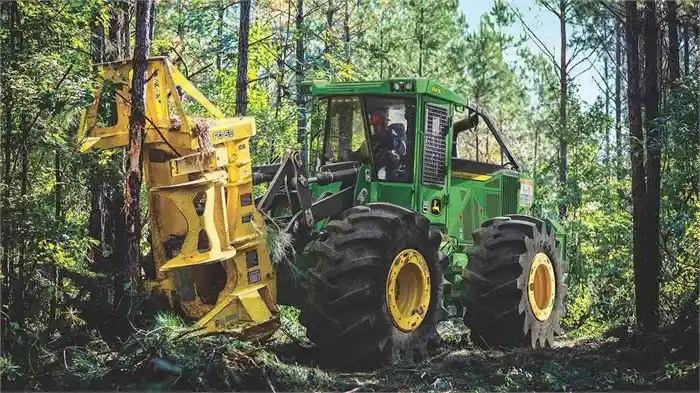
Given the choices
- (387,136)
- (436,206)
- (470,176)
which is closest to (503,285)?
(436,206)

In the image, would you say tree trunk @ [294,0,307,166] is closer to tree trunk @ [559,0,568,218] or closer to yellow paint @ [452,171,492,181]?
yellow paint @ [452,171,492,181]

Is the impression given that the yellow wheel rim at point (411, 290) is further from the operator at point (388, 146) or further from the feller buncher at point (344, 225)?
the operator at point (388, 146)

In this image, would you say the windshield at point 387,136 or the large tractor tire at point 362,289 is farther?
the windshield at point 387,136

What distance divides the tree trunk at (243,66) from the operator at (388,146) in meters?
5.18

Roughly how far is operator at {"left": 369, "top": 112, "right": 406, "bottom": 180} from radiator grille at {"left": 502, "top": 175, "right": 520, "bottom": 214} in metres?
2.85

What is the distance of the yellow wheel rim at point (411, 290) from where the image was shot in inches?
367

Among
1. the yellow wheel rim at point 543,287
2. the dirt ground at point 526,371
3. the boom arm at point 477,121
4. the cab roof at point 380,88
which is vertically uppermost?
the cab roof at point 380,88

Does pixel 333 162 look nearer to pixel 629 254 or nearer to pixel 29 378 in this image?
pixel 29 378

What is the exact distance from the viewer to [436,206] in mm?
11164

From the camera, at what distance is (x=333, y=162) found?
10945mm

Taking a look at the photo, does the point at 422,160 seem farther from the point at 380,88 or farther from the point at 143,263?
the point at 143,263

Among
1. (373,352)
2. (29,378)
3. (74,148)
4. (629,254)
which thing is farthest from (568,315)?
(29,378)

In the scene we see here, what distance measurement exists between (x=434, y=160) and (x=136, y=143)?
4.09m

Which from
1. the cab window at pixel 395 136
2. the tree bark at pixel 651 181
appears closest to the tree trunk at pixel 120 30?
the cab window at pixel 395 136
